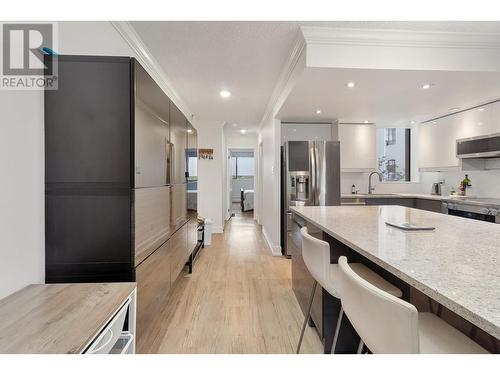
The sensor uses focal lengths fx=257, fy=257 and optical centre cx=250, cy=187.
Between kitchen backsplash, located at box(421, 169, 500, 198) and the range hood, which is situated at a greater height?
the range hood

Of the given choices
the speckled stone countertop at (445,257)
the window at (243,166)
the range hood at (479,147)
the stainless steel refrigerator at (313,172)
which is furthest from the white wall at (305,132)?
the window at (243,166)

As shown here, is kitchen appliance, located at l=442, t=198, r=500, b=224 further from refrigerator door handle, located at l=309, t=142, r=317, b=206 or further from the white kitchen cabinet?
refrigerator door handle, located at l=309, t=142, r=317, b=206

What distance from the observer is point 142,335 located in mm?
1632

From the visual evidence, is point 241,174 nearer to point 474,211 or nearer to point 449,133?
point 449,133

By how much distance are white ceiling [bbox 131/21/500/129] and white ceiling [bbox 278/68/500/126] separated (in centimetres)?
9

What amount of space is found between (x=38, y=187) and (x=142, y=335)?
→ 1074 millimetres

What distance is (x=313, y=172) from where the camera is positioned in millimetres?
3910

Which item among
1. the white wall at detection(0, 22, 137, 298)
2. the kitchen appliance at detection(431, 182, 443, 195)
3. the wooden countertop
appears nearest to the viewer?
the wooden countertop

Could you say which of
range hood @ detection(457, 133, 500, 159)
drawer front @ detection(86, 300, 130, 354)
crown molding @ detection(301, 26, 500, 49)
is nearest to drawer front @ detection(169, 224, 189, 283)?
drawer front @ detection(86, 300, 130, 354)

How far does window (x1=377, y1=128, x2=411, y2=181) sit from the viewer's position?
5.13m

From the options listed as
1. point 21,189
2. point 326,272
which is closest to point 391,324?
point 326,272

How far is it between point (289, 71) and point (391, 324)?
265 centimetres

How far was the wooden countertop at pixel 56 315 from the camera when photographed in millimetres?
859

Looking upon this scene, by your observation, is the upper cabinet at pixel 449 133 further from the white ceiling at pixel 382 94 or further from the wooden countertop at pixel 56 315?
the wooden countertop at pixel 56 315
